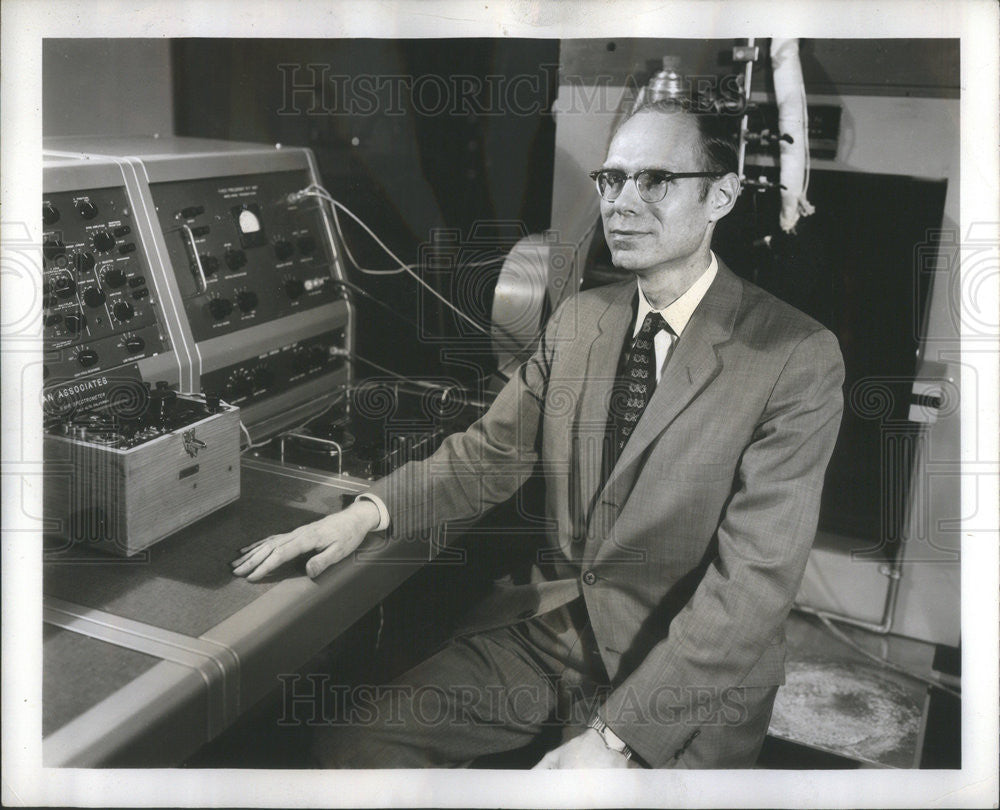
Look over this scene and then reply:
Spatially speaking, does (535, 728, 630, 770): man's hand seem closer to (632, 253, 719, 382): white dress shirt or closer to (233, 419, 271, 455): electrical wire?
(632, 253, 719, 382): white dress shirt

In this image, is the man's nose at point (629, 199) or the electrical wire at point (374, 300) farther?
the electrical wire at point (374, 300)

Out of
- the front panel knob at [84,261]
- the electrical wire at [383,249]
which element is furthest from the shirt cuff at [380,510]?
the front panel knob at [84,261]

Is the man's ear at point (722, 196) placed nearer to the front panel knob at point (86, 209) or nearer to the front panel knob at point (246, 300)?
the front panel knob at point (246, 300)

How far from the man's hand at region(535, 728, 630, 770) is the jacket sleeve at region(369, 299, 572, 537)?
14.8 inches

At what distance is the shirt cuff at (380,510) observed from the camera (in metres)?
1.37

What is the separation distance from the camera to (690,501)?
4.18ft

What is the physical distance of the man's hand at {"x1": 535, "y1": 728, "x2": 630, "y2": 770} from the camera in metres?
1.29

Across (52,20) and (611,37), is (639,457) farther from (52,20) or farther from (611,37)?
(52,20)

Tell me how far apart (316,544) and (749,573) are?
0.63 metres

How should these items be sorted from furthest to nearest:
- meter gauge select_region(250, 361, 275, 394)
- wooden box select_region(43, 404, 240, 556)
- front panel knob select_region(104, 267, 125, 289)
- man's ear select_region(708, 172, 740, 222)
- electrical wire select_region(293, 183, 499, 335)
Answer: meter gauge select_region(250, 361, 275, 394)
electrical wire select_region(293, 183, 499, 335)
front panel knob select_region(104, 267, 125, 289)
man's ear select_region(708, 172, 740, 222)
wooden box select_region(43, 404, 240, 556)

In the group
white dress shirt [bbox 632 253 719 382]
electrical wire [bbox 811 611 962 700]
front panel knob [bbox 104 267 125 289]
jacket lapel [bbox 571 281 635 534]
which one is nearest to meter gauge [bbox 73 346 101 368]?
front panel knob [bbox 104 267 125 289]

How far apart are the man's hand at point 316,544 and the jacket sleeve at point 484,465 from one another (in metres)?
0.05

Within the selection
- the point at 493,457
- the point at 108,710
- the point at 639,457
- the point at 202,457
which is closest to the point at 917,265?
the point at 639,457

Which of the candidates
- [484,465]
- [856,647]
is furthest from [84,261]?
[856,647]
